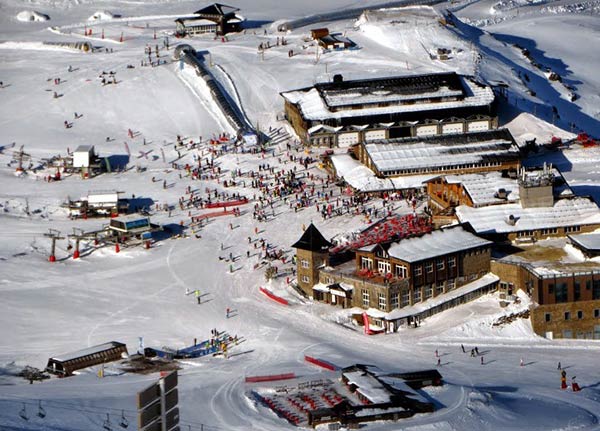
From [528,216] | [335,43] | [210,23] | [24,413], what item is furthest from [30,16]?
[24,413]

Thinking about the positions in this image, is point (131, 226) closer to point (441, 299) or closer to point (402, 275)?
point (402, 275)

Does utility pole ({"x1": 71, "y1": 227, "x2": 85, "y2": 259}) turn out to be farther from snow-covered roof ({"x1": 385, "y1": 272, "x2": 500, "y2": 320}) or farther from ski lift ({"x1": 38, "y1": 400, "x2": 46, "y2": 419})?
ski lift ({"x1": 38, "y1": 400, "x2": 46, "y2": 419})

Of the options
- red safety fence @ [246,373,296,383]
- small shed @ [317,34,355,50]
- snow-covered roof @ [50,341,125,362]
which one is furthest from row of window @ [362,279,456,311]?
small shed @ [317,34,355,50]

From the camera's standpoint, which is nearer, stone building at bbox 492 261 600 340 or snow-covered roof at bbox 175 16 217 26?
stone building at bbox 492 261 600 340

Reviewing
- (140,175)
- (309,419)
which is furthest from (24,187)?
(309,419)

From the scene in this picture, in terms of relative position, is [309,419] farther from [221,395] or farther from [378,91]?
[378,91]
